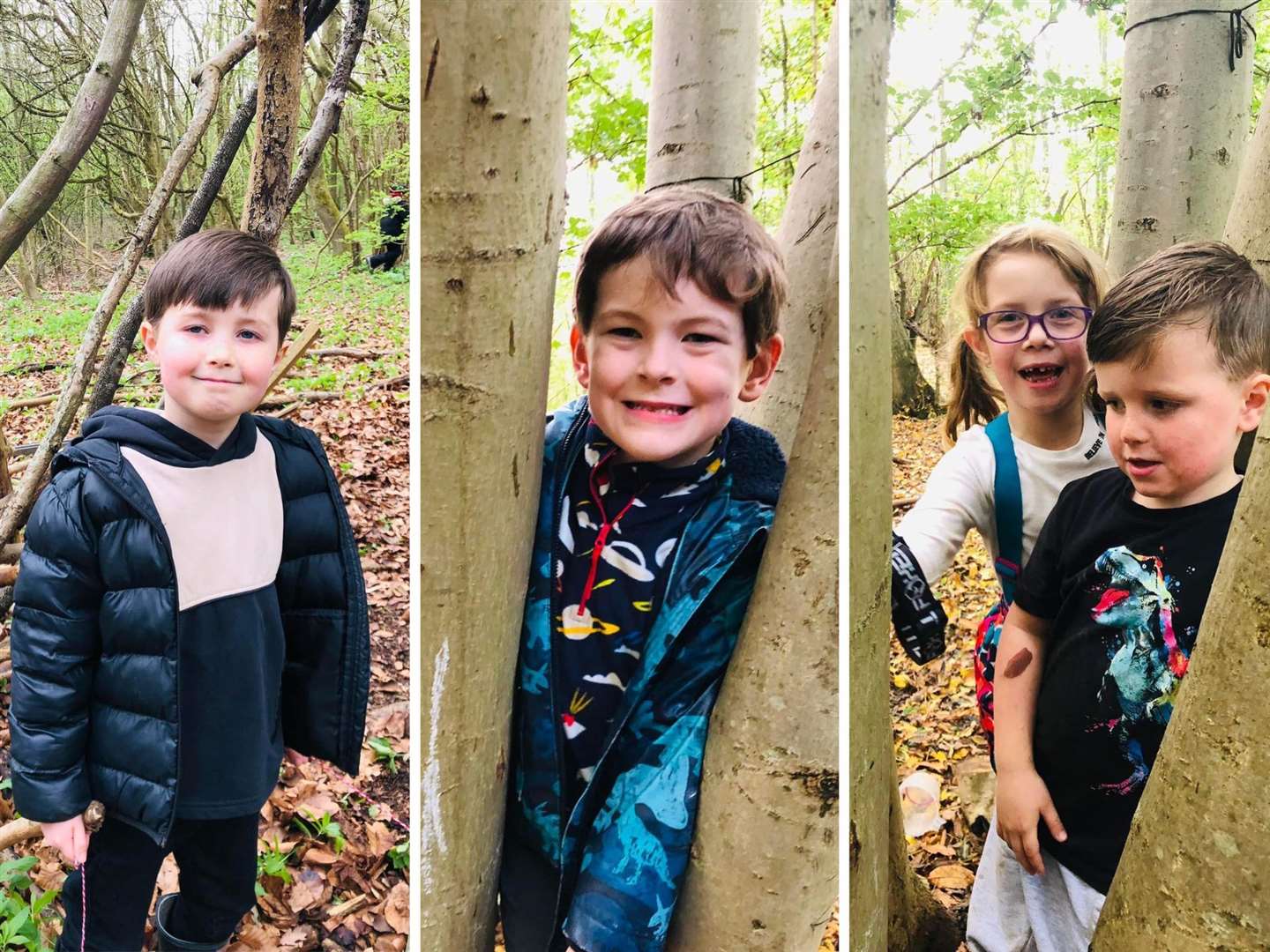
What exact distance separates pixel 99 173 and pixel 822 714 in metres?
1.41

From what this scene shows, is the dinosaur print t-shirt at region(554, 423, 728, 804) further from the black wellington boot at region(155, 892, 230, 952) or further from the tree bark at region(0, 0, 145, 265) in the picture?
the tree bark at region(0, 0, 145, 265)

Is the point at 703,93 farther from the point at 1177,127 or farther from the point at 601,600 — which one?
the point at 601,600

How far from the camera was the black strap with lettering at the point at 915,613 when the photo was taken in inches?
48.4

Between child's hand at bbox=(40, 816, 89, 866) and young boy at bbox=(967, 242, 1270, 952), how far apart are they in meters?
1.41

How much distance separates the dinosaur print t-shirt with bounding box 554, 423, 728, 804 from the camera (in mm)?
1153

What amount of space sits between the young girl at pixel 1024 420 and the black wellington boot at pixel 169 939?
1.40 m

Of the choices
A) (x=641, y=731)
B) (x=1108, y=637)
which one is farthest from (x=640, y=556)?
(x=1108, y=637)

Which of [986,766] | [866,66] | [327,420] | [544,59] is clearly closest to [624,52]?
[327,420]

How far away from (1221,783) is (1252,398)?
58 cm

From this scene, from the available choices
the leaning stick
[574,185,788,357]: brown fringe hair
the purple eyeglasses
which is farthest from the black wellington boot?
the purple eyeglasses

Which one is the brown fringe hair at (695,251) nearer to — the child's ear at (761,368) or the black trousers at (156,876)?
the child's ear at (761,368)

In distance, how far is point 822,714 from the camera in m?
0.94

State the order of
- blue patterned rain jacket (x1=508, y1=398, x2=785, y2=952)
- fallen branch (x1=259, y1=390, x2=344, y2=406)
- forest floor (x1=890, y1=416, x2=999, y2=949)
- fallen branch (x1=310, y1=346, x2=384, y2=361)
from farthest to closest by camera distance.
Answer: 1. forest floor (x1=890, y1=416, x2=999, y2=949)
2. fallen branch (x1=259, y1=390, x2=344, y2=406)
3. fallen branch (x1=310, y1=346, x2=384, y2=361)
4. blue patterned rain jacket (x1=508, y1=398, x2=785, y2=952)

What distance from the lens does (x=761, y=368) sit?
1194 mm
